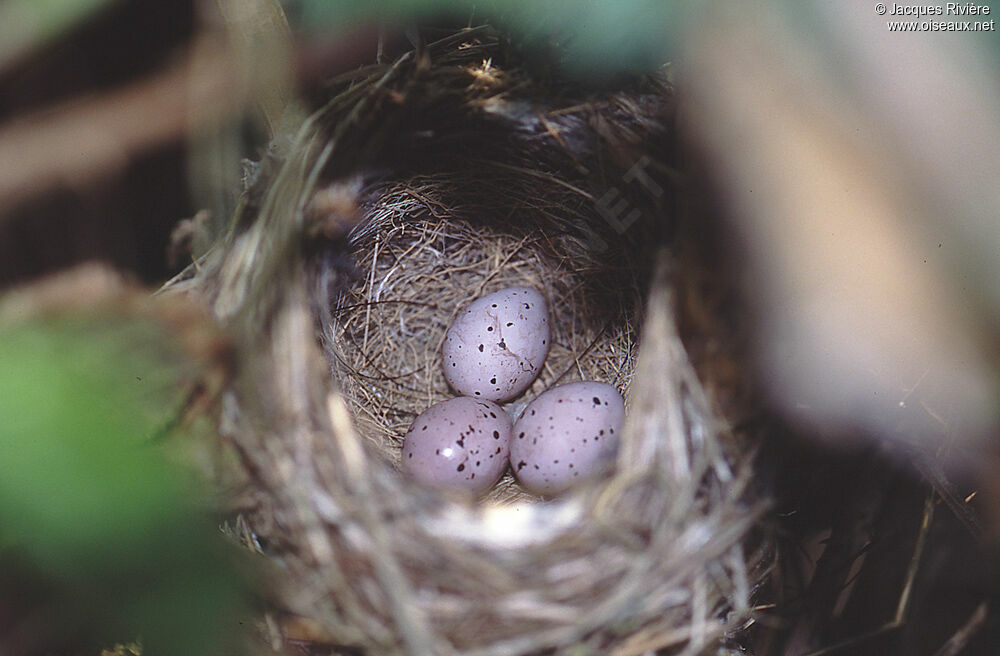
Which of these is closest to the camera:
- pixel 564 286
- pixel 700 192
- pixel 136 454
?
pixel 136 454

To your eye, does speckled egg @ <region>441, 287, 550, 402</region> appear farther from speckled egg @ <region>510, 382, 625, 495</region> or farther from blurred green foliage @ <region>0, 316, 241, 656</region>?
blurred green foliage @ <region>0, 316, 241, 656</region>

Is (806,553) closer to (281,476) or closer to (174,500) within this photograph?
(281,476)

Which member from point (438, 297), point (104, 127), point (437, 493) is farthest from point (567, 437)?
point (104, 127)

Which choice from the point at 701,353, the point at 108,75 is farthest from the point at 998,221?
the point at 108,75

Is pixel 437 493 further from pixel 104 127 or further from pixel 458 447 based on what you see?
pixel 104 127

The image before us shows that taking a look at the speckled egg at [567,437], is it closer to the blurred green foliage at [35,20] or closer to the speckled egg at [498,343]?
the speckled egg at [498,343]

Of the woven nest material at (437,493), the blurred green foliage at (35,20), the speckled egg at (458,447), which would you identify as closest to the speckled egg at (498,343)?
the speckled egg at (458,447)
